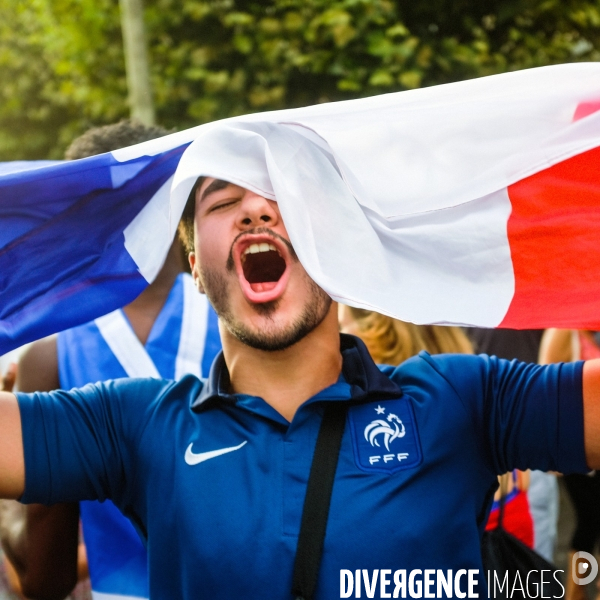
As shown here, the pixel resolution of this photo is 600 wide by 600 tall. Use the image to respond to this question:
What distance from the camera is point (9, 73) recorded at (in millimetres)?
11305

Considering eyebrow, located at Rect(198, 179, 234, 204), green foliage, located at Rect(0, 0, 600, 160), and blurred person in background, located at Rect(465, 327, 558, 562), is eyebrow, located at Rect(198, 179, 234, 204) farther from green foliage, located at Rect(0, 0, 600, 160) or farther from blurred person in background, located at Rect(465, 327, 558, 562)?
green foliage, located at Rect(0, 0, 600, 160)

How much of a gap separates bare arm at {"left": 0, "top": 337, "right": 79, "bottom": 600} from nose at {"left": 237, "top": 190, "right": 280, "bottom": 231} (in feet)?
3.27

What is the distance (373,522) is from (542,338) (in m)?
2.90

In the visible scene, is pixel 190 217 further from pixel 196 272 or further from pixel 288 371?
pixel 288 371

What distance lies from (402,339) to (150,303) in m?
1.10

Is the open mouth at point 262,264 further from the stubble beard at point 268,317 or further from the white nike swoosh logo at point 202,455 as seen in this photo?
the white nike swoosh logo at point 202,455

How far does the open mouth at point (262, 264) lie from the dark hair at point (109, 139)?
4.03ft

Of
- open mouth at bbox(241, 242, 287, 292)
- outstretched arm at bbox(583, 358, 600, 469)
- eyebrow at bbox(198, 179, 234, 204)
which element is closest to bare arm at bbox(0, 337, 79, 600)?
open mouth at bbox(241, 242, 287, 292)

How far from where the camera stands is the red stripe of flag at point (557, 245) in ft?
6.66

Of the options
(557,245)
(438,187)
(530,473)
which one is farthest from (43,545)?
(530,473)

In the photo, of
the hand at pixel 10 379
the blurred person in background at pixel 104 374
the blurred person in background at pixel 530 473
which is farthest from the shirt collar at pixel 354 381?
the blurred person in background at pixel 530 473

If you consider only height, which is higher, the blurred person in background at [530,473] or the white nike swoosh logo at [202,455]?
the white nike swoosh logo at [202,455]

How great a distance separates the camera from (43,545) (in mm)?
2449

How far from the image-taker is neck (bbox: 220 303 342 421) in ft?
6.82
